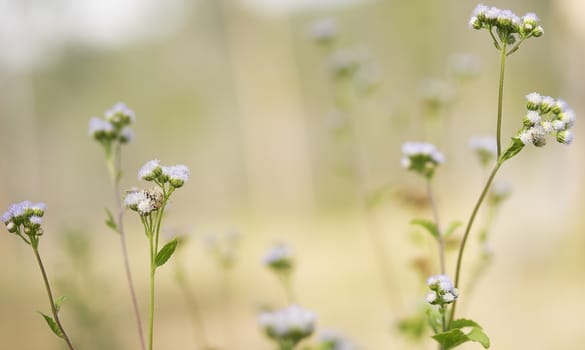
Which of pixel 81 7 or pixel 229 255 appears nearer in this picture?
pixel 229 255

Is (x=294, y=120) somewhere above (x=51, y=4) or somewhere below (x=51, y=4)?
below

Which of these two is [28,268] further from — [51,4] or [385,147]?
[385,147]

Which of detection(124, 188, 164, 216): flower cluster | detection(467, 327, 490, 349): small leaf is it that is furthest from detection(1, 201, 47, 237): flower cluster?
detection(467, 327, 490, 349): small leaf

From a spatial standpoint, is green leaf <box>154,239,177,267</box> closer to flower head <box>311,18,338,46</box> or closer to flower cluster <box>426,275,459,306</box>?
flower cluster <box>426,275,459,306</box>

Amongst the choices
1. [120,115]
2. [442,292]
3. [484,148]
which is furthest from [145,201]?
[484,148]

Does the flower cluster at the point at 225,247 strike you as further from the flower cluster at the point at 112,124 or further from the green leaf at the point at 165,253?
the green leaf at the point at 165,253

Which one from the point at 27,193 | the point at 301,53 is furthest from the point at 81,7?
the point at 301,53

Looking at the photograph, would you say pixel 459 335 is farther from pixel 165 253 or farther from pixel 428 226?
pixel 165 253
